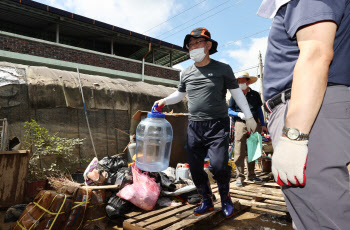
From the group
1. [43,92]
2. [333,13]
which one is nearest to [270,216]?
[333,13]

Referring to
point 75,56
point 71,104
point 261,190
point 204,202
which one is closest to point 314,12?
point 204,202

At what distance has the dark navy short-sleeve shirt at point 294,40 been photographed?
1057 millimetres

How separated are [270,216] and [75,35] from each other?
13.7m

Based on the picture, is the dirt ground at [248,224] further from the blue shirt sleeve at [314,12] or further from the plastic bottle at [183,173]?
the blue shirt sleeve at [314,12]

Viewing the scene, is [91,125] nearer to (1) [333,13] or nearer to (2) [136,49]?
(1) [333,13]

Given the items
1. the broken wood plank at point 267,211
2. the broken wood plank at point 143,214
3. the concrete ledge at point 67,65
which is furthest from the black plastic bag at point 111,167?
the concrete ledge at point 67,65

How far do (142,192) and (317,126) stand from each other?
2.71m

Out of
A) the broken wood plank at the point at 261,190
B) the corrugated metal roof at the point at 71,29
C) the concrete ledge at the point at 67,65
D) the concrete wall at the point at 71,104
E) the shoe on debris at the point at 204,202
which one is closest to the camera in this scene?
the shoe on debris at the point at 204,202

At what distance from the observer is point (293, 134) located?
3.47ft

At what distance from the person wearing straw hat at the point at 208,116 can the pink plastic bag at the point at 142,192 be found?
0.65 metres

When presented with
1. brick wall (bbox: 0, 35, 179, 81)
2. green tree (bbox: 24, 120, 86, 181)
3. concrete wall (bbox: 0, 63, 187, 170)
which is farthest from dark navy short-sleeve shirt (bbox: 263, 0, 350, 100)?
brick wall (bbox: 0, 35, 179, 81)

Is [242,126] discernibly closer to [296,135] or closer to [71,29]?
[296,135]

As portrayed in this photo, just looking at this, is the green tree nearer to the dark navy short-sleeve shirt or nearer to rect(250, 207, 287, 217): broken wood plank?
rect(250, 207, 287, 217): broken wood plank

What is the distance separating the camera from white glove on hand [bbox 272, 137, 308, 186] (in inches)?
40.7
